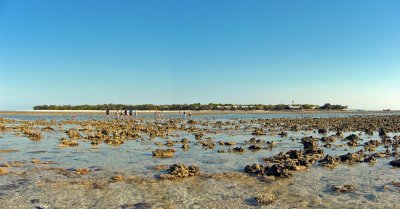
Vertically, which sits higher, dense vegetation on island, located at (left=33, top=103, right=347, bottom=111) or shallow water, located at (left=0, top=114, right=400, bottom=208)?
dense vegetation on island, located at (left=33, top=103, right=347, bottom=111)

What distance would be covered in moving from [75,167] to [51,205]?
575 centimetres

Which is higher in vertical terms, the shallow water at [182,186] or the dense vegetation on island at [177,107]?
the dense vegetation on island at [177,107]

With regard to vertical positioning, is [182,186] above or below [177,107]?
below

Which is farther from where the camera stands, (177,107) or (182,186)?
(177,107)

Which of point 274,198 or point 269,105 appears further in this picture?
point 269,105

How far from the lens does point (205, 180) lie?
13523 mm

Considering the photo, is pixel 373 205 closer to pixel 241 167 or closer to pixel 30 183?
pixel 241 167

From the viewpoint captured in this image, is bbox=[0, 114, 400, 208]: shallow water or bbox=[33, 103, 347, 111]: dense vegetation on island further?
bbox=[33, 103, 347, 111]: dense vegetation on island

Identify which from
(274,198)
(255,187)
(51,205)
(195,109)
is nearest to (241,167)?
(255,187)

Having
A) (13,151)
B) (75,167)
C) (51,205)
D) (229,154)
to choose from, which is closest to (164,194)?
(51,205)

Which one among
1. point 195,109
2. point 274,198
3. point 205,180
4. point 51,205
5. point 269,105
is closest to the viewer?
point 51,205

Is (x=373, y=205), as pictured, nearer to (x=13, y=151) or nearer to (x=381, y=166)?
(x=381, y=166)

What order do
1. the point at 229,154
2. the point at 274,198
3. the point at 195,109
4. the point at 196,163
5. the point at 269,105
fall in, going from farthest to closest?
the point at 269,105, the point at 195,109, the point at 229,154, the point at 196,163, the point at 274,198

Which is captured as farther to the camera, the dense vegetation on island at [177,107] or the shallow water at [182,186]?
the dense vegetation on island at [177,107]
